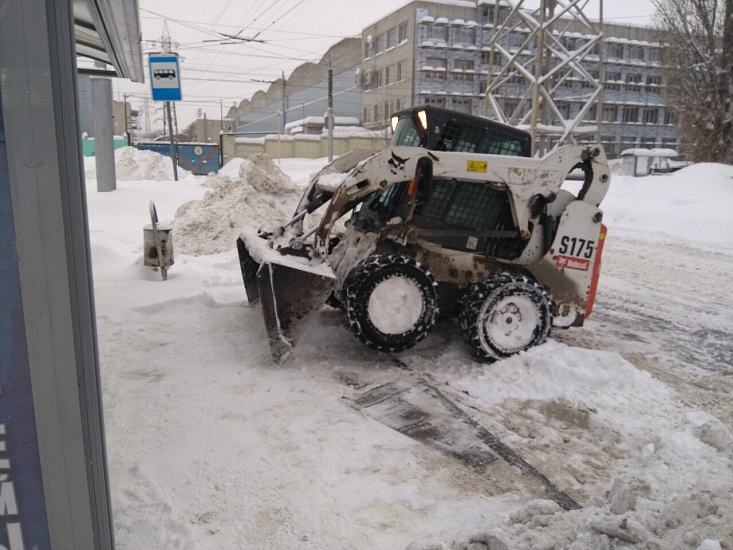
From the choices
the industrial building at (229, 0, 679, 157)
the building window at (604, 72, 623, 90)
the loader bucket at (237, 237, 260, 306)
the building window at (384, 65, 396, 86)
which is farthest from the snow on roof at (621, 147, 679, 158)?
the loader bucket at (237, 237, 260, 306)

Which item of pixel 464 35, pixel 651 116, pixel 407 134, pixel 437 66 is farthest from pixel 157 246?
pixel 651 116

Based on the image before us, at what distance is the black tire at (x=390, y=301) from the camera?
15.1 feet

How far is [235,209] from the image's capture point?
9.93m

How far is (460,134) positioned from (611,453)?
2.88 meters

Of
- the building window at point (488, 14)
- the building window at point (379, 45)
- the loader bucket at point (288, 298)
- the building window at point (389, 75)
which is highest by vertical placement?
the building window at point (488, 14)

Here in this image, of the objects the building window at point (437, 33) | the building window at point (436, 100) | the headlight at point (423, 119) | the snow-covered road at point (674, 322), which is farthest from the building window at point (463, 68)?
the headlight at point (423, 119)

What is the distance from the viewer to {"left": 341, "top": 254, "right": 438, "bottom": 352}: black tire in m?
4.59

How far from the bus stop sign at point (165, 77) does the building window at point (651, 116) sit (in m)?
38.9

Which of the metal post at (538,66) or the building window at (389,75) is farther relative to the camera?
the building window at (389,75)

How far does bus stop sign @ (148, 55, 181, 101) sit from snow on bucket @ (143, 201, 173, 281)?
5371 mm

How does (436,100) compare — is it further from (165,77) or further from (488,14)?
(165,77)

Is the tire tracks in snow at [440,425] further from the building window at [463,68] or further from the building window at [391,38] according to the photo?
the building window at [391,38]

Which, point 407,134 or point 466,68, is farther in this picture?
point 466,68

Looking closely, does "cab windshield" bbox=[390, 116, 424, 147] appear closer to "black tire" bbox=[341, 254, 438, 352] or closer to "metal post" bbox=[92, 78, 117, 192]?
"black tire" bbox=[341, 254, 438, 352]
